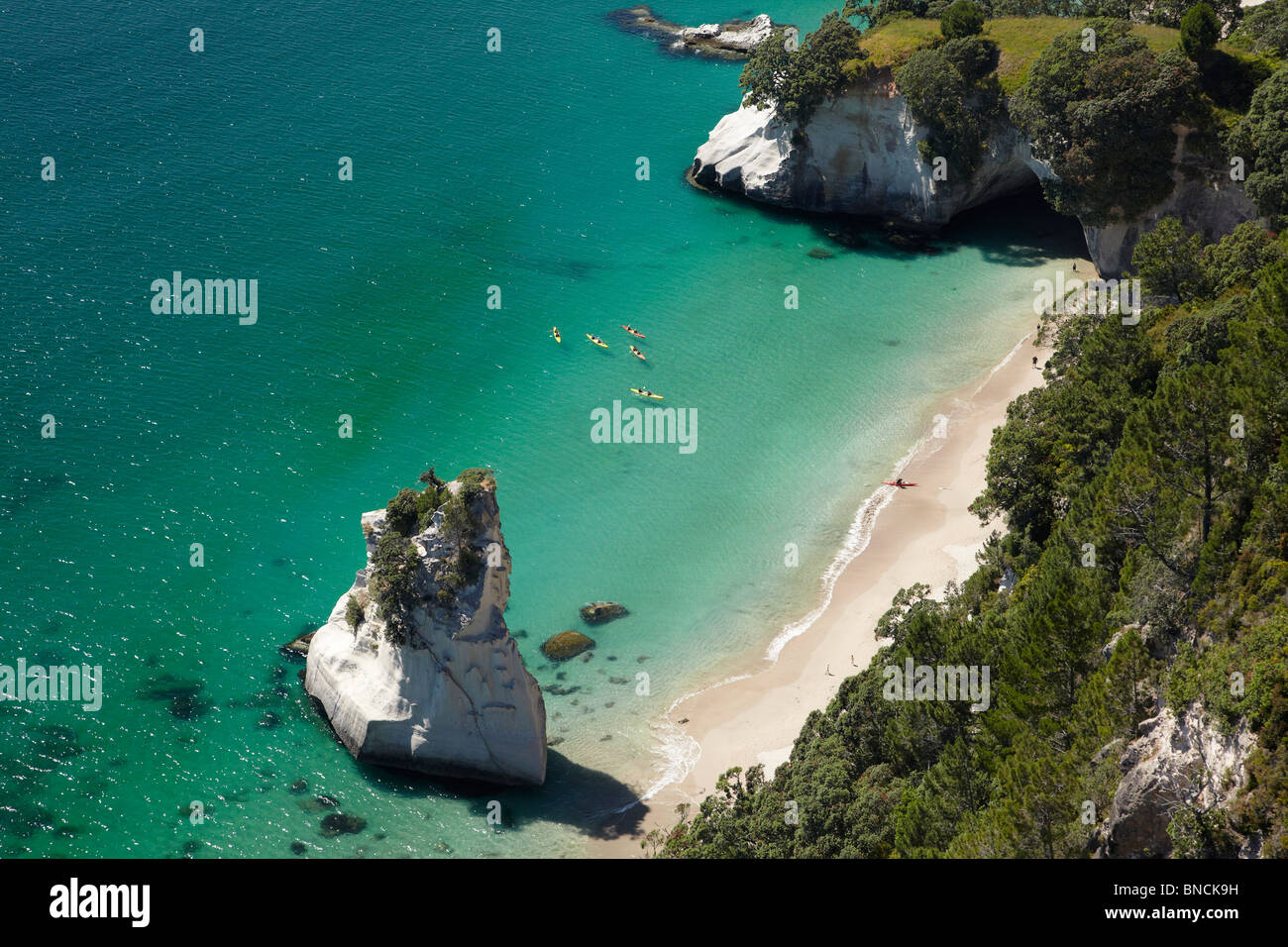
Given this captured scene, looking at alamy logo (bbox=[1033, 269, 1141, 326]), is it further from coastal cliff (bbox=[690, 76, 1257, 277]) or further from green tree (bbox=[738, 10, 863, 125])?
green tree (bbox=[738, 10, 863, 125])

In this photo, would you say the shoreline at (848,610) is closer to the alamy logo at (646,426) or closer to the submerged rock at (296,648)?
the alamy logo at (646,426)

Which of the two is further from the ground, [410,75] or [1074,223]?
[410,75]

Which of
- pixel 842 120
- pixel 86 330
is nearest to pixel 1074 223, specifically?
pixel 842 120

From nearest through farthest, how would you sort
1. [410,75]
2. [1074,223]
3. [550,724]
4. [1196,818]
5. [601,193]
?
[1196,818]
[550,724]
[1074,223]
[601,193]
[410,75]

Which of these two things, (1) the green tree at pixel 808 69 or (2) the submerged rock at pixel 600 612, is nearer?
(2) the submerged rock at pixel 600 612

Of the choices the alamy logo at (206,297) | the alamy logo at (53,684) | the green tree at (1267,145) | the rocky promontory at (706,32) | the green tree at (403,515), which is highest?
the rocky promontory at (706,32)

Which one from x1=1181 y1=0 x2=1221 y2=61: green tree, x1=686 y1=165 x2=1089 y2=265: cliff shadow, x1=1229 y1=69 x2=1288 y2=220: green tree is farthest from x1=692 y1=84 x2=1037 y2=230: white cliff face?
Result: x1=1229 y1=69 x2=1288 y2=220: green tree
